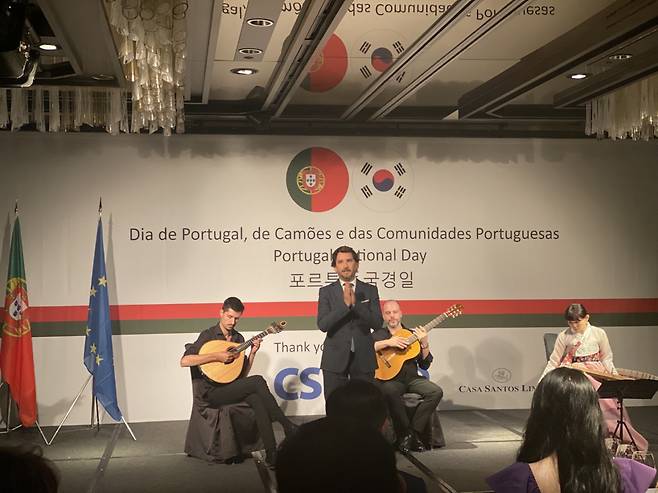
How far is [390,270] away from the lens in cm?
851

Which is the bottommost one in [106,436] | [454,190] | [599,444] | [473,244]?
[106,436]

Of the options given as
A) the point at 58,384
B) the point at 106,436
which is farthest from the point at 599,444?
the point at 58,384

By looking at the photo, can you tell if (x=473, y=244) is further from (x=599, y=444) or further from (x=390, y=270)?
(x=599, y=444)

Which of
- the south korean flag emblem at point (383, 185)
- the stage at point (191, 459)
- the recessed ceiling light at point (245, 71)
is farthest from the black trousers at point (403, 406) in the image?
the recessed ceiling light at point (245, 71)

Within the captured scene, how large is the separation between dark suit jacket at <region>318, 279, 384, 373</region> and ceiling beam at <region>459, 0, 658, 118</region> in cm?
196

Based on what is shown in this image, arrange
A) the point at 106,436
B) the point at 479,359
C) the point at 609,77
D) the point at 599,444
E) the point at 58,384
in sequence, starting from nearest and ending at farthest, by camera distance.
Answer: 1. the point at 599,444
2. the point at 609,77
3. the point at 106,436
4. the point at 58,384
5. the point at 479,359

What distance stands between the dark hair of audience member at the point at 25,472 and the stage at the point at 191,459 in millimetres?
4434

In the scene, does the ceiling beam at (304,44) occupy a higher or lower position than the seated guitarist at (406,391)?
higher

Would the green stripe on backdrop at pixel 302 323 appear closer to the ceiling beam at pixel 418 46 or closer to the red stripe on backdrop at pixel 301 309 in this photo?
the red stripe on backdrop at pixel 301 309

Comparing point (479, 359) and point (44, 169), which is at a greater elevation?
point (44, 169)

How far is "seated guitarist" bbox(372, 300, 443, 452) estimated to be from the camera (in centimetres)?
686

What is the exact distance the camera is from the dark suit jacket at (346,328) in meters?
6.46

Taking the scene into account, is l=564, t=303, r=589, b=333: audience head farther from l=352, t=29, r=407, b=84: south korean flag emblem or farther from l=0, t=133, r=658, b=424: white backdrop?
l=352, t=29, r=407, b=84: south korean flag emblem

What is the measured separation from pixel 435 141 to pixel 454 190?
51 cm
